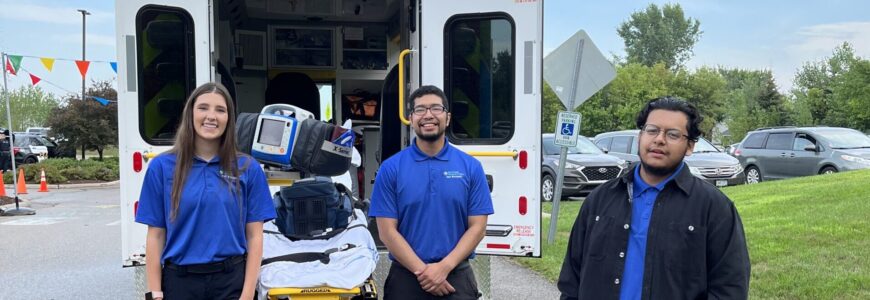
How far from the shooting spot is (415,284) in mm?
3363

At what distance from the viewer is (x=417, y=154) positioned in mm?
3426

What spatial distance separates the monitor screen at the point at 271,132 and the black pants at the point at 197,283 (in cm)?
116

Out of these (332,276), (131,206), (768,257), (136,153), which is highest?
(136,153)

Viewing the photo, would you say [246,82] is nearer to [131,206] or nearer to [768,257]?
[131,206]

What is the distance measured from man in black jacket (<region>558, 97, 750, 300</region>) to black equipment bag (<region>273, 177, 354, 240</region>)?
1686 mm

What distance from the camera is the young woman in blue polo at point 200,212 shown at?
114 inches

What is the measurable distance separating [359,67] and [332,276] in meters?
4.96

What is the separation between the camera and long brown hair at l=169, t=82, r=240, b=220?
2.87 metres

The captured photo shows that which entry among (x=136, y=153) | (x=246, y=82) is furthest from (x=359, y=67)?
(x=136, y=153)

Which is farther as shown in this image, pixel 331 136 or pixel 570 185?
pixel 570 185

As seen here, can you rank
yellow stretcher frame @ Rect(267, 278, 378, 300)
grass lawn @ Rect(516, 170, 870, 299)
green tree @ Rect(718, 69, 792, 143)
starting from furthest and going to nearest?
green tree @ Rect(718, 69, 792, 143) → grass lawn @ Rect(516, 170, 870, 299) → yellow stretcher frame @ Rect(267, 278, 378, 300)

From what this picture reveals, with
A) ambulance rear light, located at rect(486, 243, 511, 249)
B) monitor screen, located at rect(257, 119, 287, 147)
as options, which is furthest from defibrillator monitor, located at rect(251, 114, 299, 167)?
ambulance rear light, located at rect(486, 243, 511, 249)

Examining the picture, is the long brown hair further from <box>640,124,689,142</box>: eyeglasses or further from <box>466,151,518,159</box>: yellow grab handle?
<box>466,151,518,159</box>: yellow grab handle

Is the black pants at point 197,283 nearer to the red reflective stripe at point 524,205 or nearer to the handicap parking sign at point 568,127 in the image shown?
the red reflective stripe at point 524,205
